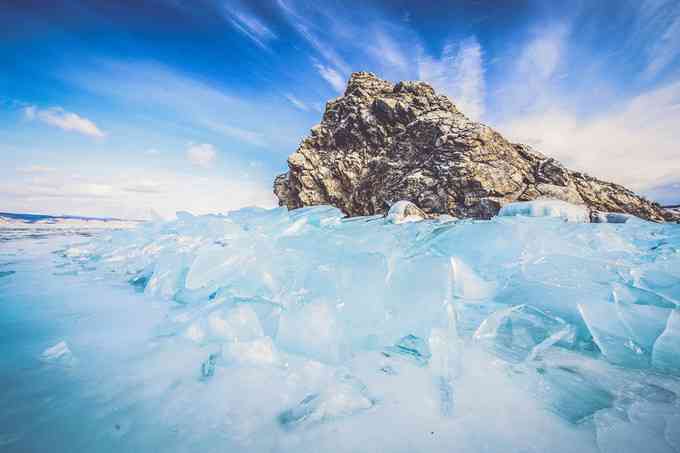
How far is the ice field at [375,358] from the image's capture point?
3.12 ft

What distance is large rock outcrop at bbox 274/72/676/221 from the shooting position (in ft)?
22.8

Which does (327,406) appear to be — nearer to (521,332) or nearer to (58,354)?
(521,332)

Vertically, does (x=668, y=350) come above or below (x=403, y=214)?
below

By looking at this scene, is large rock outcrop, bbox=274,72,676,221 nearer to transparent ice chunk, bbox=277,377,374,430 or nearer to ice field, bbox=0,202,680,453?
ice field, bbox=0,202,680,453

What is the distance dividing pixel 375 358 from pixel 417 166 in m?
7.70

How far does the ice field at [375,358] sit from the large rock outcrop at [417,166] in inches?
187

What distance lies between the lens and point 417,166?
27.5 feet

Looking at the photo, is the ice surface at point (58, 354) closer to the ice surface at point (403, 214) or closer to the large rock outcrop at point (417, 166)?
the ice surface at point (403, 214)

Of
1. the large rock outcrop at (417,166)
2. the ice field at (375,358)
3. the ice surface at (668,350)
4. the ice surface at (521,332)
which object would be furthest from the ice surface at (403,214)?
the ice surface at (668,350)

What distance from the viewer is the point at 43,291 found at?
9.29 feet

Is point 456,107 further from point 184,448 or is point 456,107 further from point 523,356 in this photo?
point 184,448

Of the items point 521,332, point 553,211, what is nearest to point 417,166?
point 553,211

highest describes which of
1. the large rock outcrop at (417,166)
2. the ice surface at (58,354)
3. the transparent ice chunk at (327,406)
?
the large rock outcrop at (417,166)

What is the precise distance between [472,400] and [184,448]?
3.52 ft
